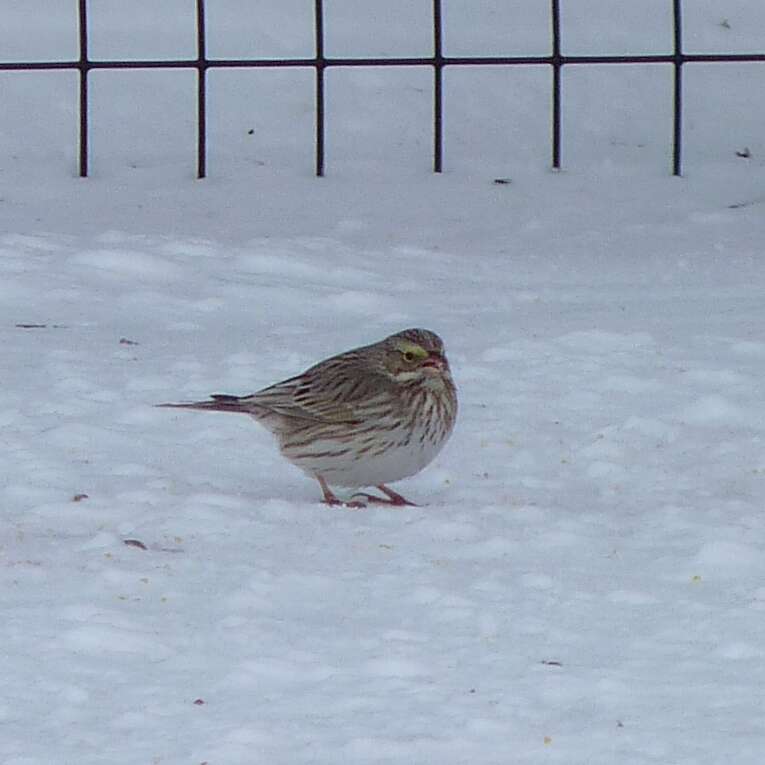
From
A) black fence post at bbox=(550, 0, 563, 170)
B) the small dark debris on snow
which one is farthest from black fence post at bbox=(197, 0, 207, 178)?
the small dark debris on snow

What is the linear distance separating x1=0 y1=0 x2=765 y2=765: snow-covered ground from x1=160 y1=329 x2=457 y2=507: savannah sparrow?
0.48 ft

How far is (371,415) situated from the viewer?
Result: 5.94 metres

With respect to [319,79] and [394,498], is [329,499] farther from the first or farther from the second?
[319,79]

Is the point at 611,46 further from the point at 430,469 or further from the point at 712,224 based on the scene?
the point at 430,469

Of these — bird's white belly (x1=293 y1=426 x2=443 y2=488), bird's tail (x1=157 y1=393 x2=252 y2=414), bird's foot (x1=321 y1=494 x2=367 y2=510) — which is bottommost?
bird's foot (x1=321 y1=494 x2=367 y2=510)

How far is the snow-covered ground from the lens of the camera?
4.19 m

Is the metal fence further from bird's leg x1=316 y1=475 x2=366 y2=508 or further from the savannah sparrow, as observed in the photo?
bird's leg x1=316 y1=475 x2=366 y2=508

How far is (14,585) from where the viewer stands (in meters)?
4.89

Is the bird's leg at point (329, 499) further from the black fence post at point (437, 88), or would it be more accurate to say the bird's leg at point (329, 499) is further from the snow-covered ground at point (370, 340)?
the black fence post at point (437, 88)

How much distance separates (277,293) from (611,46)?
2.38 m

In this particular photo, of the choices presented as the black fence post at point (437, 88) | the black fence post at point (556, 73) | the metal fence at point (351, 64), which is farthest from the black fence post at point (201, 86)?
the black fence post at point (556, 73)

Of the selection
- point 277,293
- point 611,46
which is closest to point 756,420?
point 277,293

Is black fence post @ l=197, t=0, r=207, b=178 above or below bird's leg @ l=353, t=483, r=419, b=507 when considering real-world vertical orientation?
above

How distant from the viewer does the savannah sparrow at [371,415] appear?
19.4 ft
